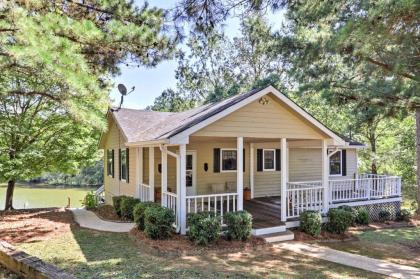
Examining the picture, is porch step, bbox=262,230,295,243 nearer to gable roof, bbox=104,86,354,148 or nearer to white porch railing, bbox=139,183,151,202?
gable roof, bbox=104,86,354,148

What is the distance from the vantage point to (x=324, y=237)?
10656 millimetres

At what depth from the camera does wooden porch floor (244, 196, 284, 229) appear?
418 inches

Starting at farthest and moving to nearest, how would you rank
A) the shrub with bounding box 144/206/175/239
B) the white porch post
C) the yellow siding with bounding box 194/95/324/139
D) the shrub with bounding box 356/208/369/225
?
1. the white porch post
2. the shrub with bounding box 356/208/369/225
3. the yellow siding with bounding box 194/95/324/139
4. the shrub with bounding box 144/206/175/239

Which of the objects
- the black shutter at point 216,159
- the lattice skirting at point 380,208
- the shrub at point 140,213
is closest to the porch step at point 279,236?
the shrub at point 140,213

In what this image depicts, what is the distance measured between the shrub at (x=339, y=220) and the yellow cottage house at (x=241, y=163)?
2.22 ft

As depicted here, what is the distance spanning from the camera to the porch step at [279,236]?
9.85 metres

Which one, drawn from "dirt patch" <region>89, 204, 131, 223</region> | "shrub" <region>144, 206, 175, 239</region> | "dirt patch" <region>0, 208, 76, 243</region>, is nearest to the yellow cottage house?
"shrub" <region>144, 206, 175, 239</region>

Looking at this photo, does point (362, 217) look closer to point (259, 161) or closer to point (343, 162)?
point (343, 162)

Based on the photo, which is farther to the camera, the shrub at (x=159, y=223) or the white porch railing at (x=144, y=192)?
the white porch railing at (x=144, y=192)

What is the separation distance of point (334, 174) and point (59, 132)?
44.0 feet

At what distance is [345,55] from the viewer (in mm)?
9312

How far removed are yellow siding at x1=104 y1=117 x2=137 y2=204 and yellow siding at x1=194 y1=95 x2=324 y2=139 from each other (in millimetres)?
5107

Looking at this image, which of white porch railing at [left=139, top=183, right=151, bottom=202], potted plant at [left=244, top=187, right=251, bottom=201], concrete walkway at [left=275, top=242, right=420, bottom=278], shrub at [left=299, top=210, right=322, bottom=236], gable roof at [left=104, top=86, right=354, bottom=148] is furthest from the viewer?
potted plant at [left=244, top=187, right=251, bottom=201]

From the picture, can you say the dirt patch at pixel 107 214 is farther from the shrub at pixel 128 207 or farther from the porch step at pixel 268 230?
the porch step at pixel 268 230
